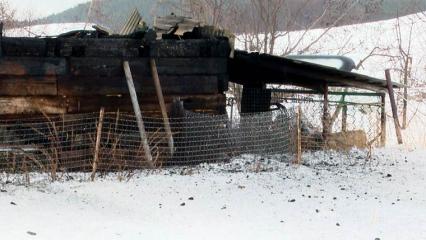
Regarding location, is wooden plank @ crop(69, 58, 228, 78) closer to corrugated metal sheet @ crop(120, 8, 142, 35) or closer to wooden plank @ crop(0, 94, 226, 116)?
wooden plank @ crop(0, 94, 226, 116)

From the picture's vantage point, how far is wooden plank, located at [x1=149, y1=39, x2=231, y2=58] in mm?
11555

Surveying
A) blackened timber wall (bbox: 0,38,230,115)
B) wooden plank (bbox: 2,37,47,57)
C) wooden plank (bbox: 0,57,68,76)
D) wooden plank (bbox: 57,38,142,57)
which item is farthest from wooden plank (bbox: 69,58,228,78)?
wooden plank (bbox: 2,37,47,57)

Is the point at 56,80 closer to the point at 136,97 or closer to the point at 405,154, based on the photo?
the point at 136,97

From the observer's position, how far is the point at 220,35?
1235 centimetres

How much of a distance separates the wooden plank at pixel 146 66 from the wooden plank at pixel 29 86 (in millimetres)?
449

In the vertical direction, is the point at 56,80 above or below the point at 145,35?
below

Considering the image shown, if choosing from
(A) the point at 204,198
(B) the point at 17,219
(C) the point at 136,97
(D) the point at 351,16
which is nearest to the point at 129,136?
(C) the point at 136,97

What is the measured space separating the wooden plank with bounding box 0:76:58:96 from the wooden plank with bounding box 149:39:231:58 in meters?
1.91

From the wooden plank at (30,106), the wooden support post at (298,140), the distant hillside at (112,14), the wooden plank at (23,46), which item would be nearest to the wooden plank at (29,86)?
the wooden plank at (30,106)

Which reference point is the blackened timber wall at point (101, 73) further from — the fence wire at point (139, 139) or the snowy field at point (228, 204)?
the snowy field at point (228, 204)

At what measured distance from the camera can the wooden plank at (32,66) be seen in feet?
35.4

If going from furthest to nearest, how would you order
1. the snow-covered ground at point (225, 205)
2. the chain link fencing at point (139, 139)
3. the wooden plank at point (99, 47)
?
the wooden plank at point (99, 47) < the chain link fencing at point (139, 139) < the snow-covered ground at point (225, 205)

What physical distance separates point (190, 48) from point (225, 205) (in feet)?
15.6

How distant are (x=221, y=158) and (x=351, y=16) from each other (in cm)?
1469
